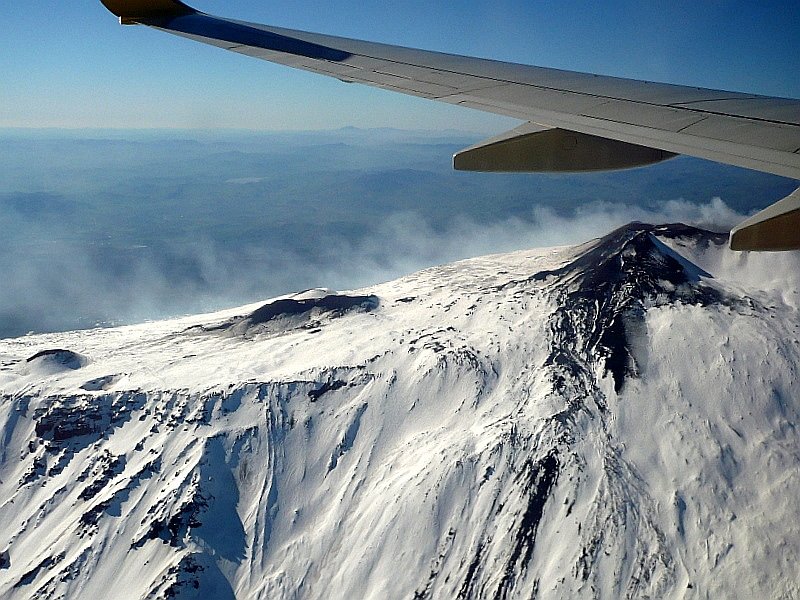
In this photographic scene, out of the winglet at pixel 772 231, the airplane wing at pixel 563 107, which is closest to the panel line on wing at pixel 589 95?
the airplane wing at pixel 563 107

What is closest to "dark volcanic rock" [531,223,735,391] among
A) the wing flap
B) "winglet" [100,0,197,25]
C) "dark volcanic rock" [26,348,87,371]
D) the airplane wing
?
the airplane wing

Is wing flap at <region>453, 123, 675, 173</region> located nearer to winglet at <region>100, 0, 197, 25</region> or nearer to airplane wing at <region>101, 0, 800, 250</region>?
airplane wing at <region>101, 0, 800, 250</region>

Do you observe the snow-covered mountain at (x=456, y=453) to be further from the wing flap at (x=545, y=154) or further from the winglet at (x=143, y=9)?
the winglet at (x=143, y=9)

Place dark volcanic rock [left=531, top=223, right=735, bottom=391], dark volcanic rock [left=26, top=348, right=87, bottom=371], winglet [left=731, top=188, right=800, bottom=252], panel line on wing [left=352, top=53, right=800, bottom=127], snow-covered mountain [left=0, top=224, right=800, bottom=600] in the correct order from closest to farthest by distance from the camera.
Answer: winglet [left=731, top=188, right=800, bottom=252] → panel line on wing [left=352, top=53, right=800, bottom=127] → snow-covered mountain [left=0, top=224, right=800, bottom=600] → dark volcanic rock [left=531, top=223, right=735, bottom=391] → dark volcanic rock [left=26, top=348, right=87, bottom=371]

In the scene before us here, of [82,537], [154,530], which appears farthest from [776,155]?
[82,537]

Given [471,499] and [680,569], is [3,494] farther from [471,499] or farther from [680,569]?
[680,569]
